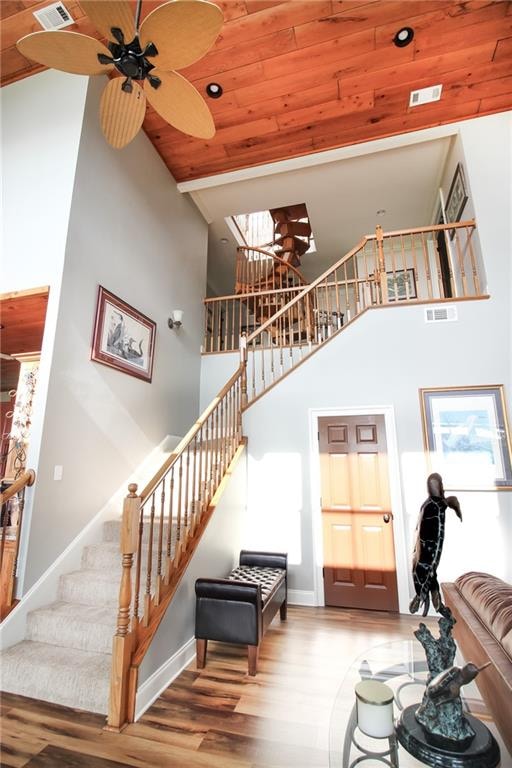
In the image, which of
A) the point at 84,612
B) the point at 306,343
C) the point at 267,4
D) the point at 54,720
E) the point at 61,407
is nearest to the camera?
the point at 54,720

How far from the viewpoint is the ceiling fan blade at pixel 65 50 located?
195 cm

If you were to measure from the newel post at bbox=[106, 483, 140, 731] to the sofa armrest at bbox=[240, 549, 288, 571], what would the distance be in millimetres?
1755

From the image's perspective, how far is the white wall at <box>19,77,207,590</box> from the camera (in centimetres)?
297

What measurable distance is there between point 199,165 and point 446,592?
5.46m

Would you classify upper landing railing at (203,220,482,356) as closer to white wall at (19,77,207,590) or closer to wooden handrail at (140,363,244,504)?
white wall at (19,77,207,590)

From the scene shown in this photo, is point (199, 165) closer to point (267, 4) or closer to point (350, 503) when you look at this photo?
point (267, 4)

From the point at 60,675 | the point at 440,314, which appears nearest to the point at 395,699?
the point at 60,675

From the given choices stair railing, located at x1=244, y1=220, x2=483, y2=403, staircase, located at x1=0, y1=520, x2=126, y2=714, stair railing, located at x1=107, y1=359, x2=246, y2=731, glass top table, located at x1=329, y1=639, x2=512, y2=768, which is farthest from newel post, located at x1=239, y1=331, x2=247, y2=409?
glass top table, located at x1=329, y1=639, x2=512, y2=768

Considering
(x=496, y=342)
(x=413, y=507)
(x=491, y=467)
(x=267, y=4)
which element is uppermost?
(x=267, y=4)

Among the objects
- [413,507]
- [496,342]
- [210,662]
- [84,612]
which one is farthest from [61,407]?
[496,342]

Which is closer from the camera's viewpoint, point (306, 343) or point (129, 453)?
point (129, 453)

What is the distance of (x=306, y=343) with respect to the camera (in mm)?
5016

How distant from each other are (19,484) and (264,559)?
92.7 inches

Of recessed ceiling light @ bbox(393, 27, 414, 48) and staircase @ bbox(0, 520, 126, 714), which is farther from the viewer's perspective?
recessed ceiling light @ bbox(393, 27, 414, 48)
